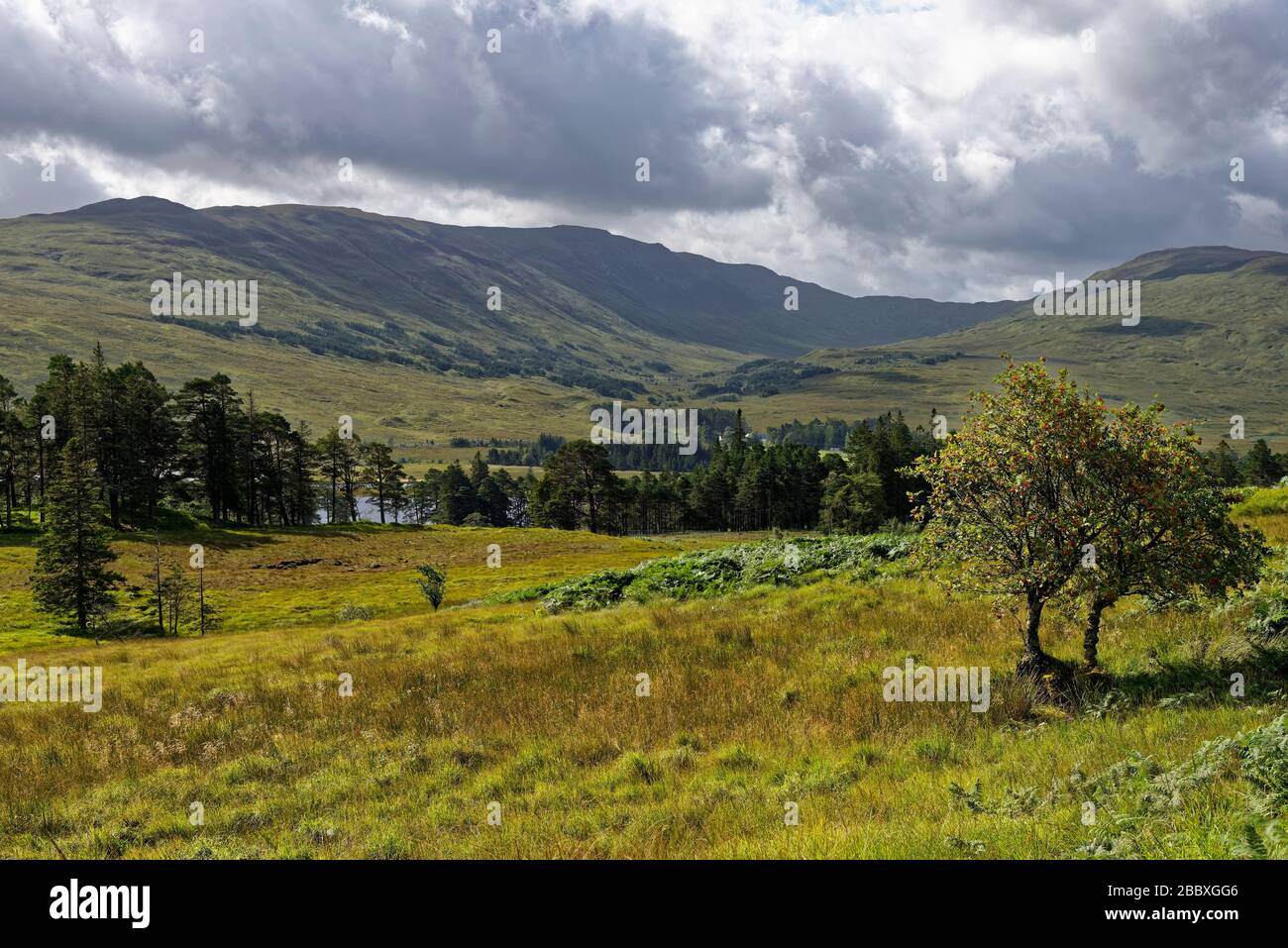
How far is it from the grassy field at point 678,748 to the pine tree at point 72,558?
4378 centimetres

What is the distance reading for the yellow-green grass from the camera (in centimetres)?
5831

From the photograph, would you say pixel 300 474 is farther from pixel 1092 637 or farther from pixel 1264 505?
pixel 1092 637

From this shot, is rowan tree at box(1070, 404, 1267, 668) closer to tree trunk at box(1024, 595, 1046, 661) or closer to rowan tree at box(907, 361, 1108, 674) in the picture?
rowan tree at box(907, 361, 1108, 674)

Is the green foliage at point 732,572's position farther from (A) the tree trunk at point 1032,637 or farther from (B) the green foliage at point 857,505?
(B) the green foliage at point 857,505

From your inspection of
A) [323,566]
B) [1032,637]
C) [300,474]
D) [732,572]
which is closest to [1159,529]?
[1032,637]

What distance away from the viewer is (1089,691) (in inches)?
426

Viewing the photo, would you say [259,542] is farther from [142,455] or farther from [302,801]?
[302,801]

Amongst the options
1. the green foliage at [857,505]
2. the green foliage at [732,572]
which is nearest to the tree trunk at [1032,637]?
the green foliage at [732,572]

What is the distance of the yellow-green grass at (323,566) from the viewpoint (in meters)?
58.3

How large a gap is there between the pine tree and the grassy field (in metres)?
43.8

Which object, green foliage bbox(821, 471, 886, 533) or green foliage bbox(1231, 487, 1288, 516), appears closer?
green foliage bbox(1231, 487, 1288, 516)

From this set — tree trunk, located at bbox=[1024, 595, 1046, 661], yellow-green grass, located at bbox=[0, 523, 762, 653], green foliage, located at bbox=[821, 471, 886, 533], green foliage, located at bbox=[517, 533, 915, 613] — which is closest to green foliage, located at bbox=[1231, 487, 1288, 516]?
green foliage, located at bbox=[517, 533, 915, 613]
